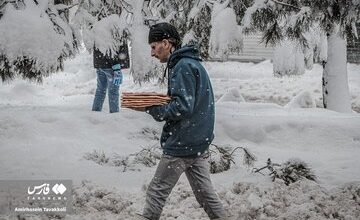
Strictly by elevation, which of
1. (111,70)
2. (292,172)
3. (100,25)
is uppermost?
(100,25)

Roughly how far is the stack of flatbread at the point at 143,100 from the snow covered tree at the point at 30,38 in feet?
7.37

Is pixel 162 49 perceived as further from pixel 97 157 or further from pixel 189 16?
pixel 189 16

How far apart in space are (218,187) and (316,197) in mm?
974

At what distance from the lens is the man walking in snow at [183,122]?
2957 millimetres

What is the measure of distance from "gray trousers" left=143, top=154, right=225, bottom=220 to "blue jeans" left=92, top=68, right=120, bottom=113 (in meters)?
4.35

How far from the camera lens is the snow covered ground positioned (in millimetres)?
4199

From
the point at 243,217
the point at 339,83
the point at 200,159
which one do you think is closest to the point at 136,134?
the point at 243,217

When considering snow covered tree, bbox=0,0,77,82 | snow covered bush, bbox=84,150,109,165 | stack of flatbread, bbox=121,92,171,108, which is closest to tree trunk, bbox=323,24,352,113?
snow covered bush, bbox=84,150,109,165

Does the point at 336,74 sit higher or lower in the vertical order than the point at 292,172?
higher

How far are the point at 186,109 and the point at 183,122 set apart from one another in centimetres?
17

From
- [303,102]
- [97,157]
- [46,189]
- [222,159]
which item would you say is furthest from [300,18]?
[303,102]

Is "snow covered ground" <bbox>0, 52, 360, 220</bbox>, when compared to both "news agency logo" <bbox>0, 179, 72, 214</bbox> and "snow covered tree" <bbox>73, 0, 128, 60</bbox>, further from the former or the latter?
"snow covered tree" <bbox>73, 0, 128, 60</bbox>

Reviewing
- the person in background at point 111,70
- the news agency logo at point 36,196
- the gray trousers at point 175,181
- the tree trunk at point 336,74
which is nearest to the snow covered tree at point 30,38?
the news agency logo at point 36,196

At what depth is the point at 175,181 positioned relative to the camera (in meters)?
3.20
